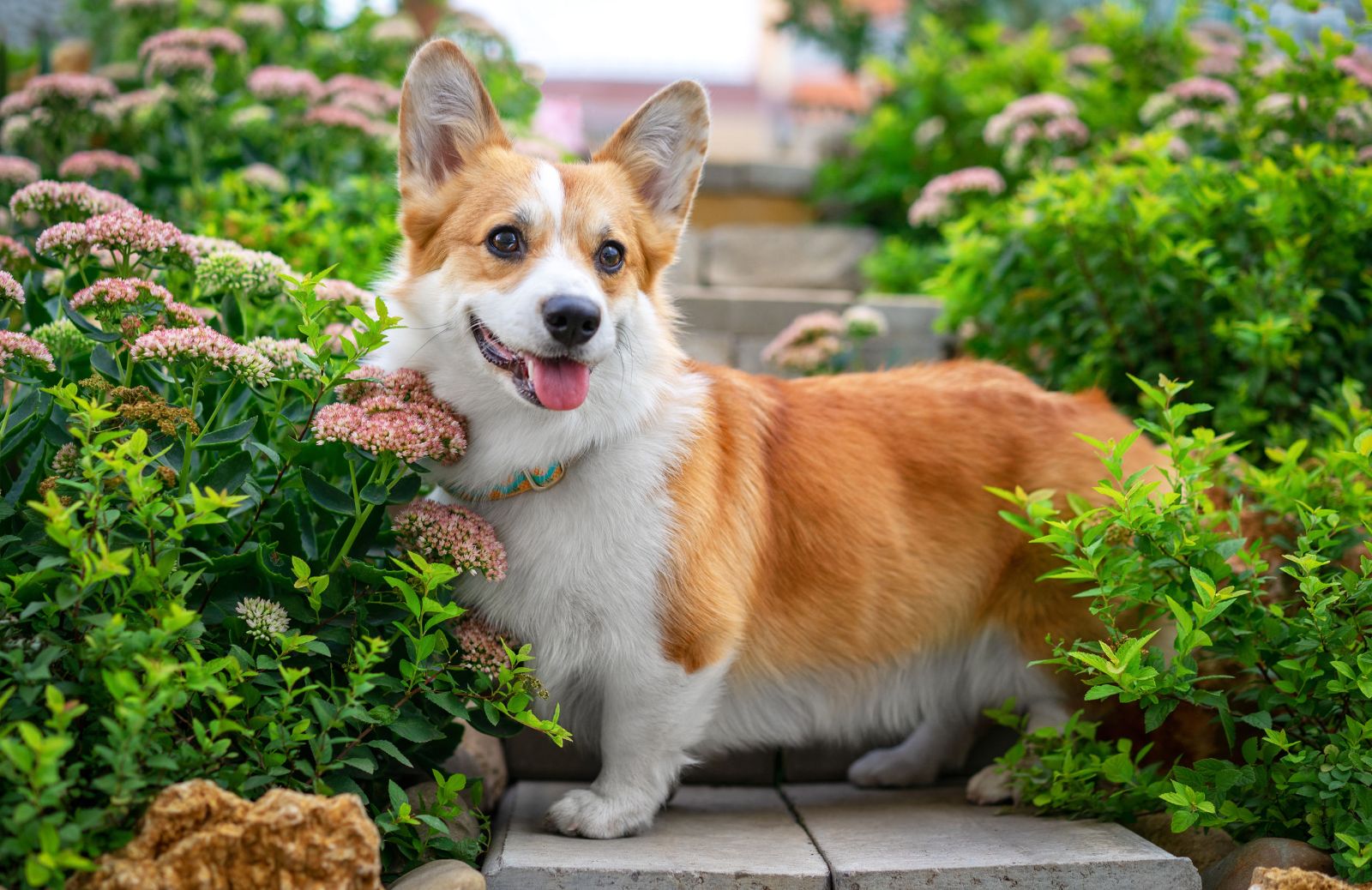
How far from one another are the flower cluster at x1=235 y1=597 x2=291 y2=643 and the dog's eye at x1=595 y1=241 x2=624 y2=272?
0.99 m

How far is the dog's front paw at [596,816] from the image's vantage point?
2.41 m

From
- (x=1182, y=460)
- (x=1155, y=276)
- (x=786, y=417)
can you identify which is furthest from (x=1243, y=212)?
(x=786, y=417)

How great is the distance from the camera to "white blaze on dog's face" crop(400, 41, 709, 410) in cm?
225

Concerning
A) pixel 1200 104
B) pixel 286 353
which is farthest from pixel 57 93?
pixel 1200 104

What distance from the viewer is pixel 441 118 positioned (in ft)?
8.49

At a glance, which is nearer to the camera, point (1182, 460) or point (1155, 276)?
point (1182, 460)

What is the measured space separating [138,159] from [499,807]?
310 cm

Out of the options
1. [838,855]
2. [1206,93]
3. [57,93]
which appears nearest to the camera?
[838,855]

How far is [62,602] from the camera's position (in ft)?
5.78

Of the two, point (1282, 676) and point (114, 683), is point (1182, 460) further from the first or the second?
point (114, 683)

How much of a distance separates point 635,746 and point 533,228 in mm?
1153

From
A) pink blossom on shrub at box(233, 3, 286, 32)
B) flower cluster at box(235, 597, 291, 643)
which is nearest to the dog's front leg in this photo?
flower cluster at box(235, 597, 291, 643)

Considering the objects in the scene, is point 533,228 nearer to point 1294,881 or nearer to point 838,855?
point 838,855

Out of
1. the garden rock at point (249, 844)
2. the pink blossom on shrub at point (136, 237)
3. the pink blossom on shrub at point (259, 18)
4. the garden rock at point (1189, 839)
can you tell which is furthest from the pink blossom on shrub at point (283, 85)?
the garden rock at point (1189, 839)
